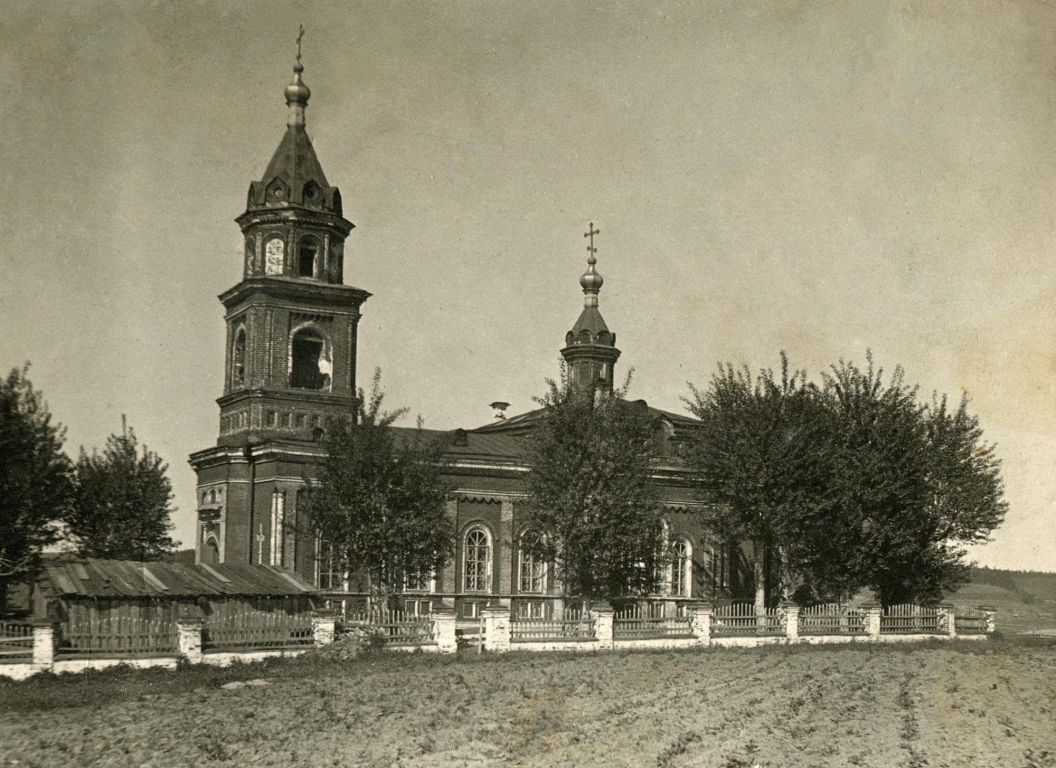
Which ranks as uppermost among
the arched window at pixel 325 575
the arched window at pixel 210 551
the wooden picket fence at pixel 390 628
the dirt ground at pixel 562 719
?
the arched window at pixel 210 551

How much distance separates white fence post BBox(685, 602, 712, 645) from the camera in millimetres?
26688

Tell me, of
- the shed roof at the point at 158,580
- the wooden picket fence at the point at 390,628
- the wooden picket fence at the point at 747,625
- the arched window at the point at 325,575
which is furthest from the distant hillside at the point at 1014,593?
the shed roof at the point at 158,580

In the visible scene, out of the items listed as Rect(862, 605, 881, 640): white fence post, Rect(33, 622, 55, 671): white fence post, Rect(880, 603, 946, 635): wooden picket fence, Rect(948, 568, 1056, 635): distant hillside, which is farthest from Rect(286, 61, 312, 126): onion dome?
Rect(948, 568, 1056, 635): distant hillside

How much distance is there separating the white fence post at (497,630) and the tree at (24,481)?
8.61m

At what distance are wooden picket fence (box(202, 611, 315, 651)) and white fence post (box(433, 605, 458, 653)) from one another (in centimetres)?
244

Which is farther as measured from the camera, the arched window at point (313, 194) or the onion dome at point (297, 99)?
the onion dome at point (297, 99)

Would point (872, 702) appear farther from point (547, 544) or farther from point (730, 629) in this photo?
point (547, 544)

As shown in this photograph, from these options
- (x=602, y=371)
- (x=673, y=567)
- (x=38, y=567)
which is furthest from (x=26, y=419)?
(x=602, y=371)

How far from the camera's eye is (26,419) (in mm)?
23172

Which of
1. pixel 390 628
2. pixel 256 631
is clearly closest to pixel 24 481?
pixel 256 631

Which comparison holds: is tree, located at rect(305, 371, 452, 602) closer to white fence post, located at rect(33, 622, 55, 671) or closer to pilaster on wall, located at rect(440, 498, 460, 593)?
pilaster on wall, located at rect(440, 498, 460, 593)

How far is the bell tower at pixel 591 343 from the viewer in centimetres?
4594

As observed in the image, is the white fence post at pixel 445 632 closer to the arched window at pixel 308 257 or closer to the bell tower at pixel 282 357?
the bell tower at pixel 282 357

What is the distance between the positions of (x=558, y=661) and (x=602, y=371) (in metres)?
24.6
